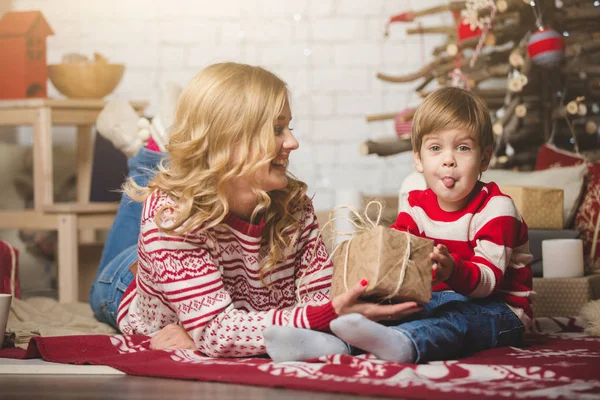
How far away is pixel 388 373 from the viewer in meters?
→ 1.38

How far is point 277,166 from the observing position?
1.65m

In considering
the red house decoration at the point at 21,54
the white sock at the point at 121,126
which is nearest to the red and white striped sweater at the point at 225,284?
the white sock at the point at 121,126

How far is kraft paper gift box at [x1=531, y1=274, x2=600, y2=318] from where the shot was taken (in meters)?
2.24

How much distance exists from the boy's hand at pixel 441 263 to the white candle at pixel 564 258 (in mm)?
833

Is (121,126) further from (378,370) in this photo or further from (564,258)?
(378,370)

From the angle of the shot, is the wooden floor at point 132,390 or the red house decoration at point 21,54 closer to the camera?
the wooden floor at point 132,390

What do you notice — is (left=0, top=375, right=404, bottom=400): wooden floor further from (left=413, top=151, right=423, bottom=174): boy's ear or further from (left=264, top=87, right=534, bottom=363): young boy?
(left=413, top=151, right=423, bottom=174): boy's ear

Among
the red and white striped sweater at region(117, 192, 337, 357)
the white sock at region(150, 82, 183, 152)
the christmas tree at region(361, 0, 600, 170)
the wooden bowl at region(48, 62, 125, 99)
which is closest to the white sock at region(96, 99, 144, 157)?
the white sock at region(150, 82, 183, 152)

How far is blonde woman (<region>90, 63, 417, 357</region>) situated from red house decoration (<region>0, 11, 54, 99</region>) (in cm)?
178

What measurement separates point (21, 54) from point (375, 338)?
238 cm

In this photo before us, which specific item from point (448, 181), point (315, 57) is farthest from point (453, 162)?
point (315, 57)

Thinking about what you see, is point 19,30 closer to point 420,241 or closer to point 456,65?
point 456,65

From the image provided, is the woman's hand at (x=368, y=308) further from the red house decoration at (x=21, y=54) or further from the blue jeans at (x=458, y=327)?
the red house decoration at (x=21, y=54)

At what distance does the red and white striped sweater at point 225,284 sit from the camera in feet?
Answer: 5.07
